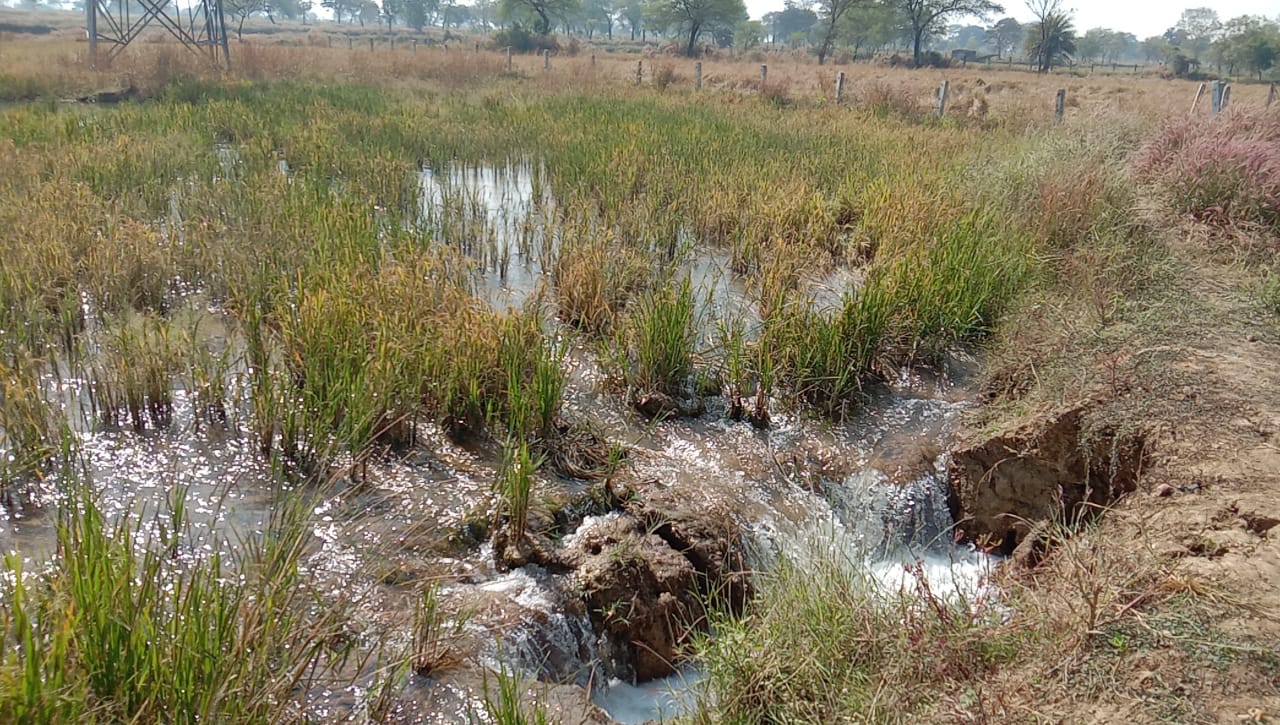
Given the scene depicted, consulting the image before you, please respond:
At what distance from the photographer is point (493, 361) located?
4734mm

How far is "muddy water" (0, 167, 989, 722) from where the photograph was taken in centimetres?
328

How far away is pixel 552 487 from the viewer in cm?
423

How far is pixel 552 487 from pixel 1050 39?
5124cm

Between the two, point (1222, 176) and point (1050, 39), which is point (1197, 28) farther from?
point (1222, 176)

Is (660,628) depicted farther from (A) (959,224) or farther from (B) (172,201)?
(B) (172,201)

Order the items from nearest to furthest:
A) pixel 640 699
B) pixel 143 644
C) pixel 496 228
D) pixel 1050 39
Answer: pixel 143 644
pixel 640 699
pixel 496 228
pixel 1050 39

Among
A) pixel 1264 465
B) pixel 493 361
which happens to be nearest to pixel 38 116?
pixel 493 361

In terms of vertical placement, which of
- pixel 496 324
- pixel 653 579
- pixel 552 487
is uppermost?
pixel 496 324

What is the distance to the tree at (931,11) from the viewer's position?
154ft

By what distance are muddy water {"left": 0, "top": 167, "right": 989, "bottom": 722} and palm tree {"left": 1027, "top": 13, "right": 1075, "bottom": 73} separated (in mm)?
46172

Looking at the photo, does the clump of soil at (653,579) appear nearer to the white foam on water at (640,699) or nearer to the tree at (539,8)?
the white foam on water at (640,699)

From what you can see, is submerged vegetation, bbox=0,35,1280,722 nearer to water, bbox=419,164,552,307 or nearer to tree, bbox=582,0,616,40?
water, bbox=419,164,552,307

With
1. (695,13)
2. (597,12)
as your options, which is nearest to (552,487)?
(695,13)

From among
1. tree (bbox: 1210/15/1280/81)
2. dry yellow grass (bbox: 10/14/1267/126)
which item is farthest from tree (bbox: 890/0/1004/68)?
dry yellow grass (bbox: 10/14/1267/126)
